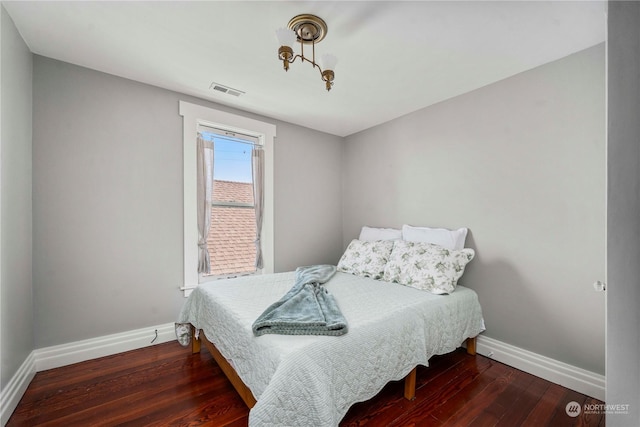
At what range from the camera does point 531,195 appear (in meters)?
2.20

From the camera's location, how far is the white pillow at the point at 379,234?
10.3 ft

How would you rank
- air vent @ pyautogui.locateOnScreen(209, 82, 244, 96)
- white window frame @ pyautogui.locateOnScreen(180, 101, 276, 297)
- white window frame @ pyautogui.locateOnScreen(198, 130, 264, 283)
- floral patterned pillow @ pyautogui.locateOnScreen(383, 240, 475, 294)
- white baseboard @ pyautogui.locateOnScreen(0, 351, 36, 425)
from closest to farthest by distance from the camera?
white baseboard @ pyautogui.locateOnScreen(0, 351, 36, 425), floral patterned pillow @ pyautogui.locateOnScreen(383, 240, 475, 294), air vent @ pyautogui.locateOnScreen(209, 82, 244, 96), white window frame @ pyautogui.locateOnScreen(180, 101, 276, 297), white window frame @ pyautogui.locateOnScreen(198, 130, 264, 283)

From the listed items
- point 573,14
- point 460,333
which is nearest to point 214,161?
point 460,333

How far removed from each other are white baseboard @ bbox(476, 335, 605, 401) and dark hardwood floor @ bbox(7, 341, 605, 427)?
2.4 inches

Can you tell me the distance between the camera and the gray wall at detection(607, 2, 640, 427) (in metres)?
0.80

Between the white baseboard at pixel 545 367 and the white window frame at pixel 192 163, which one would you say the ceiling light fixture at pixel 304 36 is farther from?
the white baseboard at pixel 545 367

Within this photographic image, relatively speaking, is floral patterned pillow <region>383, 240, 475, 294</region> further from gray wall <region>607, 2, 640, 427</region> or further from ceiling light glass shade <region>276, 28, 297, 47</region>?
ceiling light glass shade <region>276, 28, 297, 47</region>

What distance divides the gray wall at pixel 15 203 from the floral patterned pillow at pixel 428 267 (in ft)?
9.14

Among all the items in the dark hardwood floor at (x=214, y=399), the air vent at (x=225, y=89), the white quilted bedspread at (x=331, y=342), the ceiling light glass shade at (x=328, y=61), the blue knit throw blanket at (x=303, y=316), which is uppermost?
the air vent at (x=225, y=89)

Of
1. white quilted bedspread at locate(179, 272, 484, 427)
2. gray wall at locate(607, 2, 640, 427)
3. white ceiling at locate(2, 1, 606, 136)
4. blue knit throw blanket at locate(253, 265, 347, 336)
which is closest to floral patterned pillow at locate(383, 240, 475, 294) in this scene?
white quilted bedspread at locate(179, 272, 484, 427)

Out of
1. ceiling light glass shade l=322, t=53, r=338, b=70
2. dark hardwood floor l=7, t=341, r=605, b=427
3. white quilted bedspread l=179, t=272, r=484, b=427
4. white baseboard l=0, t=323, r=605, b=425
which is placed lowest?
dark hardwood floor l=7, t=341, r=605, b=427

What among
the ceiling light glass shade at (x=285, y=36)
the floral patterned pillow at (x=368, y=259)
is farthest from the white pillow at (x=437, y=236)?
the ceiling light glass shade at (x=285, y=36)

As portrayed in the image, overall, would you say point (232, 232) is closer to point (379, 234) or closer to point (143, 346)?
point (143, 346)

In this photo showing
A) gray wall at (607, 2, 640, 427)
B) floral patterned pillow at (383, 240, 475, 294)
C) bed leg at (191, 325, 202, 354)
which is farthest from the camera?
bed leg at (191, 325, 202, 354)
